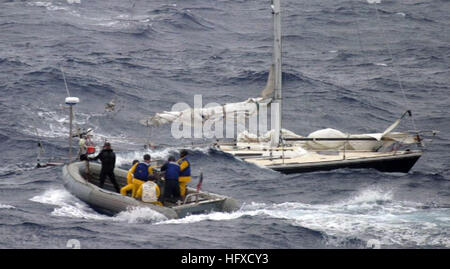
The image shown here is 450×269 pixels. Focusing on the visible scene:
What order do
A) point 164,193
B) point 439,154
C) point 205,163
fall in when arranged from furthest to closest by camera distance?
point 439,154 → point 205,163 → point 164,193

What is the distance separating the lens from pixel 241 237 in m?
19.8

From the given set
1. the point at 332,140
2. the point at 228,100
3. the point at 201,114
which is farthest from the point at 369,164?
the point at 228,100

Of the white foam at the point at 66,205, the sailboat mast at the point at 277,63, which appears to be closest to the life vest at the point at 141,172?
the white foam at the point at 66,205

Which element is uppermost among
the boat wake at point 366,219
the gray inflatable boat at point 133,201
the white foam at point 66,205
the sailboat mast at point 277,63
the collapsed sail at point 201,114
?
the sailboat mast at point 277,63

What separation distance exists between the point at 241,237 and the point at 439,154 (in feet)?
49.2

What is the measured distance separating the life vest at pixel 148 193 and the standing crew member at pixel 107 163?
211cm

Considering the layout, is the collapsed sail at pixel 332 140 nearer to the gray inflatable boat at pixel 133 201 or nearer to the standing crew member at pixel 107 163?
the standing crew member at pixel 107 163

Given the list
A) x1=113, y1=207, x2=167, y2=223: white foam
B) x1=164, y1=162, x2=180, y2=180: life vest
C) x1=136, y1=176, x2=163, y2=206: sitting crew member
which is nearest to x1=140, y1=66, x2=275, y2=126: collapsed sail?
x1=164, y1=162, x2=180, y2=180: life vest

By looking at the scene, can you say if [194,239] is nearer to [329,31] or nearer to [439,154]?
[439,154]

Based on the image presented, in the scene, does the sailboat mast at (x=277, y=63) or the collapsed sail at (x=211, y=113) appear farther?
the sailboat mast at (x=277, y=63)

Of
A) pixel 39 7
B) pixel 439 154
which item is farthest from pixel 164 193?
pixel 39 7

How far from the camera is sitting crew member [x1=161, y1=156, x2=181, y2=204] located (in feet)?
72.7

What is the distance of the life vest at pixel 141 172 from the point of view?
71.7 feet

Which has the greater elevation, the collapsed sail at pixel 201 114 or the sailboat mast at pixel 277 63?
the sailboat mast at pixel 277 63
